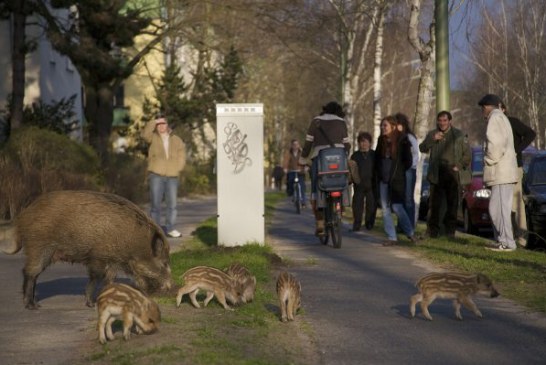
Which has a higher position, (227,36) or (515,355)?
(227,36)

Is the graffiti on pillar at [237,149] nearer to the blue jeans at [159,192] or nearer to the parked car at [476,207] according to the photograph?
the blue jeans at [159,192]

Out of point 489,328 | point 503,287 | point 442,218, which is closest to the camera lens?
point 489,328

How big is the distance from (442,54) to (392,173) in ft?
11.1

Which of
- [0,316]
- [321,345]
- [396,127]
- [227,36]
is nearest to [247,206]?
[396,127]

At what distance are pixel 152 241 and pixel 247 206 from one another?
536 cm

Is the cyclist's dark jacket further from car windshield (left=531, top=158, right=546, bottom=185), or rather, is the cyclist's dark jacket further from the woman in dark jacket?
car windshield (left=531, top=158, right=546, bottom=185)

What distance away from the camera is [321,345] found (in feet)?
A: 27.2

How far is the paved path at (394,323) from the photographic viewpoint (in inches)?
313

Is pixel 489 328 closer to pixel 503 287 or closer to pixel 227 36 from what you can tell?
pixel 503 287

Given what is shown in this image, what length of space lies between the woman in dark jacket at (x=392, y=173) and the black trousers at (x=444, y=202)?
941 millimetres

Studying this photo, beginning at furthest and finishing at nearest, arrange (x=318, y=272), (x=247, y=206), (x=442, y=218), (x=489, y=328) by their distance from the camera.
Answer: (x=442, y=218)
(x=247, y=206)
(x=318, y=272)
(x=489, y=328)

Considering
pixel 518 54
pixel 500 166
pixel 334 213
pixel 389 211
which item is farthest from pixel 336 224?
pixel 518 54

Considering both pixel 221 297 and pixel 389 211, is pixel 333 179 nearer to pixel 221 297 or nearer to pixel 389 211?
pixel 389 211

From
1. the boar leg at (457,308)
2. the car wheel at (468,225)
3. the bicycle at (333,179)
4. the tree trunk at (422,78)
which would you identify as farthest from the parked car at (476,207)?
the boar leg at (457,308)
